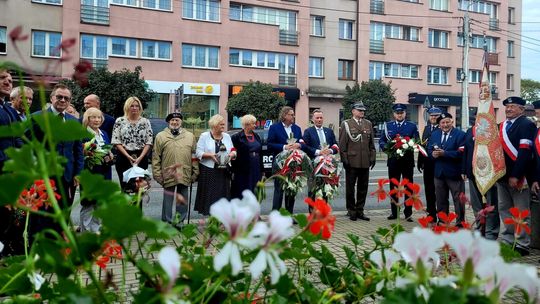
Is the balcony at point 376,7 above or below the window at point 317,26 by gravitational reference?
above

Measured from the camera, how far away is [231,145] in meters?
7.77

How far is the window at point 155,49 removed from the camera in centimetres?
3231

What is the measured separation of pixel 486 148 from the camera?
6.62 m

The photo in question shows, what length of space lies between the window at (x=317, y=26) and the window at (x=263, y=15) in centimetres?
221

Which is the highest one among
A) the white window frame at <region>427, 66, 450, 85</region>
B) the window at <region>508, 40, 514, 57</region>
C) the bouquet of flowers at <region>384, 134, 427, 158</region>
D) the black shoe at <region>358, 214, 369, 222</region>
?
the window at <region>508, 40, 514, 57</region>

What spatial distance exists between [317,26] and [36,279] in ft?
129

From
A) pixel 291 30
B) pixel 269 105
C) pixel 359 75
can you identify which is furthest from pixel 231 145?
pixel 359 75

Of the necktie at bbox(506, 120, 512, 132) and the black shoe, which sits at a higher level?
the necktie at bbox(506, 120, 512, 132)

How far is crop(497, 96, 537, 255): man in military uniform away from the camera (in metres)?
6.23

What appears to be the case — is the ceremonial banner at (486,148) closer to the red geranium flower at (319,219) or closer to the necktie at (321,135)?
the necktie at (321,135)

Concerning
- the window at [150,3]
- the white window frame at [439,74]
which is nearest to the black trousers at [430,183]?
the window at [150,3]

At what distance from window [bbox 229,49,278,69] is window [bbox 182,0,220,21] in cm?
255

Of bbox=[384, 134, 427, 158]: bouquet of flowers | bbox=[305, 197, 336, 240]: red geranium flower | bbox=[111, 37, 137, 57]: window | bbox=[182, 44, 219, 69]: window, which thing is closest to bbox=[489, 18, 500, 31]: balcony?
bbox=[182, 44, 219, 69]: window

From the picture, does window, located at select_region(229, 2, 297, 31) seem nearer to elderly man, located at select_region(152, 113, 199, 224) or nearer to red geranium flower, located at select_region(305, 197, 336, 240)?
elderly man, located at select_region(152, 113, 199, 224)
